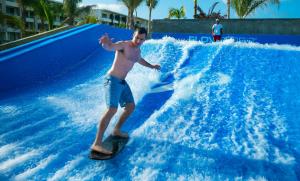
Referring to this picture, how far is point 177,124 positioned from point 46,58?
4.55 meters

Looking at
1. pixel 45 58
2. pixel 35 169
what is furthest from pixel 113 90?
pixel 45 58

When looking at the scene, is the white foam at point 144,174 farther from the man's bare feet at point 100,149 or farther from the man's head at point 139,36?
the man's head at point 139,36

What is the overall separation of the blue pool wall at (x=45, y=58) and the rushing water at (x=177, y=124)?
0.47m

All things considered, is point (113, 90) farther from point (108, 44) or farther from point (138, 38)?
point (138, 38)

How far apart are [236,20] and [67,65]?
11.4m

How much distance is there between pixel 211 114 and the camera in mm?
4980

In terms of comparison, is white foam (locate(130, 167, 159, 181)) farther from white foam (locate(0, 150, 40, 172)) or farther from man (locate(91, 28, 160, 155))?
white foam (locate(0, 150, 40, 172))

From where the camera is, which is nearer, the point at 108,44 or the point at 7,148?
the point at 108,44

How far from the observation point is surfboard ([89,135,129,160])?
3.55 metres

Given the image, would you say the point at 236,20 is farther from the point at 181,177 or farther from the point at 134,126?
the point at 181,177

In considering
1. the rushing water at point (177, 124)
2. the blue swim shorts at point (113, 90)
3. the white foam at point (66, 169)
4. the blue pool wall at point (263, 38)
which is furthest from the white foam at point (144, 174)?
the blue pool wall at point (263, 38)

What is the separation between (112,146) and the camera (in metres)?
3.75

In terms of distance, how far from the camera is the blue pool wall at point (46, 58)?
669 centimetres

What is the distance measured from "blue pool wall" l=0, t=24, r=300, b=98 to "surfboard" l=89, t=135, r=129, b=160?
3481mm
